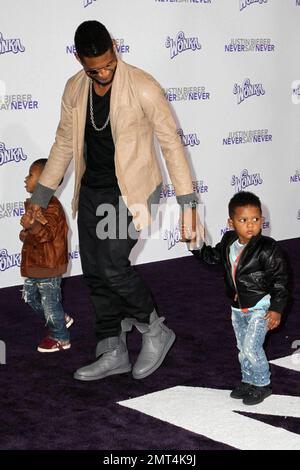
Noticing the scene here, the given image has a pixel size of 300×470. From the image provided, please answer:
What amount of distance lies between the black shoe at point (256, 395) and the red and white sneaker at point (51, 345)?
1453 mm

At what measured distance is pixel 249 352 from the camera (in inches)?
166

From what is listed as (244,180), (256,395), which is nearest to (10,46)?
(244,180)

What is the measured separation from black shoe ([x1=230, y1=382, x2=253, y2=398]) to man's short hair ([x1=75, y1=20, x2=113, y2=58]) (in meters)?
1.81

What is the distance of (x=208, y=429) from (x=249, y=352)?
48cm

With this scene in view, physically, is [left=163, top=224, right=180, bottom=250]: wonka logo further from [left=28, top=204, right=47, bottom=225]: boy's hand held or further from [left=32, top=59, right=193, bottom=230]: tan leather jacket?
[left=32, top=59, right=193, bottom=230]: tan leather jacket

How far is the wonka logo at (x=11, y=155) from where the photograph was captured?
22.7 ft

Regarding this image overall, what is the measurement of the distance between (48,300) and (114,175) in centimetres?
105

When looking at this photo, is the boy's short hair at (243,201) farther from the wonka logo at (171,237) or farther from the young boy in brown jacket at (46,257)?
the wonka logo at (171,237)

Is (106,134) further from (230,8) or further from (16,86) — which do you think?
(230,8)

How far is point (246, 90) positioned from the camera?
28.0 feet

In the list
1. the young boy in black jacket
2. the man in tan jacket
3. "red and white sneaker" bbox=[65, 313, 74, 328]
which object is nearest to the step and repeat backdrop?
"red and white sneaker" bbox=[65, 313, 74, 328]

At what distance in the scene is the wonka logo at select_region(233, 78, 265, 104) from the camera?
848 cm

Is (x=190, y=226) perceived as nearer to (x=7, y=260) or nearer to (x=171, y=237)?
(x=7, y=260)
